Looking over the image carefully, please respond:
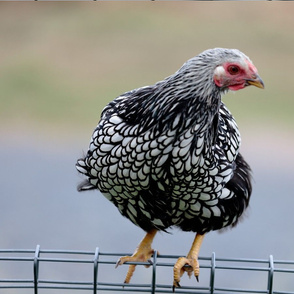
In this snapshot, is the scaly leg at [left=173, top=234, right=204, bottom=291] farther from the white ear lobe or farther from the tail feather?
the white ear lobe

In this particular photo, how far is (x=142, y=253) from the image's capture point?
151 cm

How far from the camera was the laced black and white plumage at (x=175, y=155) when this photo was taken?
125 centimetres

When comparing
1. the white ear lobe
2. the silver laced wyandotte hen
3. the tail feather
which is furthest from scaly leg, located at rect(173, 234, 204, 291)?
the white ear lobe

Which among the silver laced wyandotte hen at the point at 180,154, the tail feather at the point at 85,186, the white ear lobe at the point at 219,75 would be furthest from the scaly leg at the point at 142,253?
the white ear lobe at the point at 219,75

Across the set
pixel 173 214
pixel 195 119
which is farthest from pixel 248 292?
pixel 195 119

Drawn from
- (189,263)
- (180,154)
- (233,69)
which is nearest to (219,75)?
(233,69)

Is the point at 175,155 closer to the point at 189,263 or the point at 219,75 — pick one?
the point at 219,75

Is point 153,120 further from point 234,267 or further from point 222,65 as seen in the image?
point 234,267

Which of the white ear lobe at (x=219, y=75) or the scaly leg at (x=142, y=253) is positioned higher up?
the white ear lobe at (x=219, y=75)

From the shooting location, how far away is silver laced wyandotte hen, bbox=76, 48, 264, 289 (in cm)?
123

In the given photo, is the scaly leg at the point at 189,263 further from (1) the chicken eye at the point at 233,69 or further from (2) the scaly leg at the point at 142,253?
(1) the chicken eye at the point at 233,69

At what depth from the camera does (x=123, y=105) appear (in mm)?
1349

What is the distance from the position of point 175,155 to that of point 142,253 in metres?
0.31

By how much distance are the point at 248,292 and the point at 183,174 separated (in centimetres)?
23
